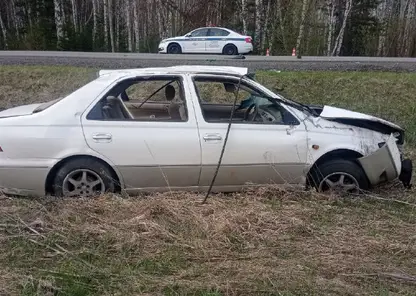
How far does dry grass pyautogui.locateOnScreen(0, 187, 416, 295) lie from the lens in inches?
124

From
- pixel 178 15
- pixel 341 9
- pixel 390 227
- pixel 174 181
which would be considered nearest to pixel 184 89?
pixel 174 181

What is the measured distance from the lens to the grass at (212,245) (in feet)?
10.3

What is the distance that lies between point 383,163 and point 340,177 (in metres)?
0.49

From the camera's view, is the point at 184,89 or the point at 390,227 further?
the point at 184,89

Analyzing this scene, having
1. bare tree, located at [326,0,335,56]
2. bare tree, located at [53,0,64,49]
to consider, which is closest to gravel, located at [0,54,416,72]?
bare tree, located at [326,0,335,56]

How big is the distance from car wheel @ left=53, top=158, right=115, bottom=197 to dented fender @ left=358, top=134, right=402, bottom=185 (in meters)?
2.82

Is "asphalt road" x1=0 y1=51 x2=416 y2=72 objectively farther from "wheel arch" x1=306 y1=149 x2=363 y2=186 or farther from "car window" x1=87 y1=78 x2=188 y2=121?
"wheel arch" x1=306 y1=149 x2=363 y2=186

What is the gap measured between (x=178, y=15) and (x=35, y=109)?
29871 millimetres

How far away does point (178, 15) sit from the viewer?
33.6 metres

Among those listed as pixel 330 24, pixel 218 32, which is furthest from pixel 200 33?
pixel 330 24

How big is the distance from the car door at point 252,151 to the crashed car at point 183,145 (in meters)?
0.01

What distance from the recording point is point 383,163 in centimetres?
511

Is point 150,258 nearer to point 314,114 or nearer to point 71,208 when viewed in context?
point 71,208

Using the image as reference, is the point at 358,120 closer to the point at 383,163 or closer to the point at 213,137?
the point at 383,163
